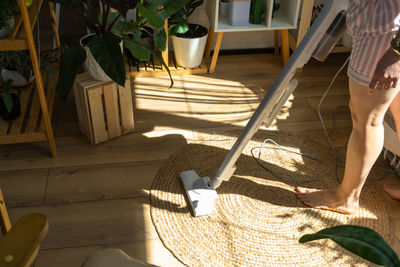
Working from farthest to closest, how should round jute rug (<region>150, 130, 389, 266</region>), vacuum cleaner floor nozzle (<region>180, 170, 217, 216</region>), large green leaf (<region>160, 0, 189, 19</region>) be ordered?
large green leaf (<region>160, 0, 189, 19</region>) < vacuum cleaner floor nozzle (<region>180, 170, 217, 216</region>) < round jute rug (<region>150, 130, 389, 266</region>)

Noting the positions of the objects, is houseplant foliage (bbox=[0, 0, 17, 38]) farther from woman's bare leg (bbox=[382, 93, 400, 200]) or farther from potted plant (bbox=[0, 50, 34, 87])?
woman's bare leg (bbox=[382, 93, 400, 200])

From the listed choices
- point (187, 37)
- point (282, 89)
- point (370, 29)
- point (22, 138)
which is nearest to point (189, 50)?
point (187, 37)

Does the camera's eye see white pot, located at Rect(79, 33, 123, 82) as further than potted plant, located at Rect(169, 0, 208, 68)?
No

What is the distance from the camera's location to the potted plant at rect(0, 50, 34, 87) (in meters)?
2.14

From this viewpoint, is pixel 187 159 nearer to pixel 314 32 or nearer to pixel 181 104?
pixel 181 104

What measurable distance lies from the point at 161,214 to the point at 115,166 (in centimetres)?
38

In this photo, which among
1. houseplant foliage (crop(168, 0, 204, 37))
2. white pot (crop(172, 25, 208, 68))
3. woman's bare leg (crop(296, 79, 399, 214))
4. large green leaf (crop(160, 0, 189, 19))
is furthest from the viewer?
white pot (crop(172, 25, 208, 68))

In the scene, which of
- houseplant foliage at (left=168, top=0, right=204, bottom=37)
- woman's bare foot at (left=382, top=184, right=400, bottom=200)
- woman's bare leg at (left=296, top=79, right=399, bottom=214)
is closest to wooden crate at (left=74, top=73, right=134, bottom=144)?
houseplant foliage at (left=168, top=0, right=204, bottom=37)

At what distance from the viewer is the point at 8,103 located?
193 centimetres

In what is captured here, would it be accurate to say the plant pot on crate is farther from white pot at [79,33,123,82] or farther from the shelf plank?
the shelf plank

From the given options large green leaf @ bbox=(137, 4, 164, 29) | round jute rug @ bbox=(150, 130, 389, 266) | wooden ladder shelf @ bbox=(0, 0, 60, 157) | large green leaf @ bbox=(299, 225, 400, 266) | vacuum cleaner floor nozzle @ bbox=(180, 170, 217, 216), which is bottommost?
round jute rug @ bbox=(150, 130, 389, 266)

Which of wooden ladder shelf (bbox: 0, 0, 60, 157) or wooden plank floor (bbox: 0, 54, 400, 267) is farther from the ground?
wooden ladder shelf (bbox: 0, 0, 60, 157)

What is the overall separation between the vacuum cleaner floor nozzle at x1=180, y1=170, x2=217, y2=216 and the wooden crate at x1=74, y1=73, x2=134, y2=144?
1.52 feet

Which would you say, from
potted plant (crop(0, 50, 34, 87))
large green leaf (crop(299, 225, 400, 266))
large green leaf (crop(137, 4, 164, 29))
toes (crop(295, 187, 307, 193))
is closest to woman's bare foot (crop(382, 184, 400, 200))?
toes (crop(295, 187, 307, 193))
